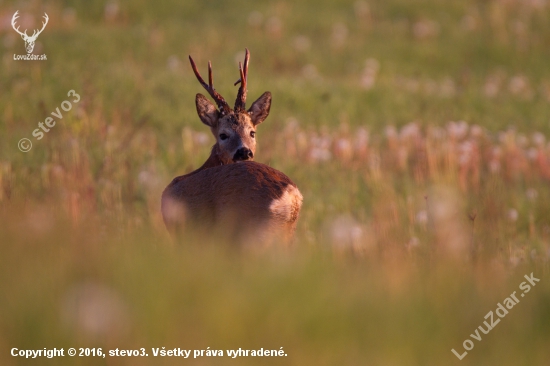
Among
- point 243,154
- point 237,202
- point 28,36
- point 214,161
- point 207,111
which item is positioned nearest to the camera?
point 237,202

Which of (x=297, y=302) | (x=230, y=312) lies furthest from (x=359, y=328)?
(x=230, y=312)

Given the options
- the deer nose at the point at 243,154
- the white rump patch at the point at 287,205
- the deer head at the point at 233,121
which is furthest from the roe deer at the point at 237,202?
the deer head at the point at 233,121

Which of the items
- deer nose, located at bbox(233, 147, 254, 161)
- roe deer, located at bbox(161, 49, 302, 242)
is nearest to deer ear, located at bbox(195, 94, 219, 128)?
deer nose, located at bbox(233, 147, 254, 161)

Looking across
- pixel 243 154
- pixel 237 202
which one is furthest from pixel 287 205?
pixel 243 154

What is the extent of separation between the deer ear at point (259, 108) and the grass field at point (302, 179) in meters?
1.13

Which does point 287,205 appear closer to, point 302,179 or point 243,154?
point 243,154

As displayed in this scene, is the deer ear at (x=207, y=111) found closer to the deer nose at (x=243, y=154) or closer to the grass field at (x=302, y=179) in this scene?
the deer nose at (x=243, y=154)

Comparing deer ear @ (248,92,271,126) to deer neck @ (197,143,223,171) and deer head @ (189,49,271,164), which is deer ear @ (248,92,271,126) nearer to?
deer head @ (189,49,271,164)

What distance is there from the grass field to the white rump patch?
250 mm

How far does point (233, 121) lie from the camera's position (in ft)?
23.7

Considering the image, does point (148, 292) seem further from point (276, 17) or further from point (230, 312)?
point (276, 17)

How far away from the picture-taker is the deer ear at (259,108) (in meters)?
7.53

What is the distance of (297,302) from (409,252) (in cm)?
217

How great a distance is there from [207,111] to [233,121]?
34 centimetres
